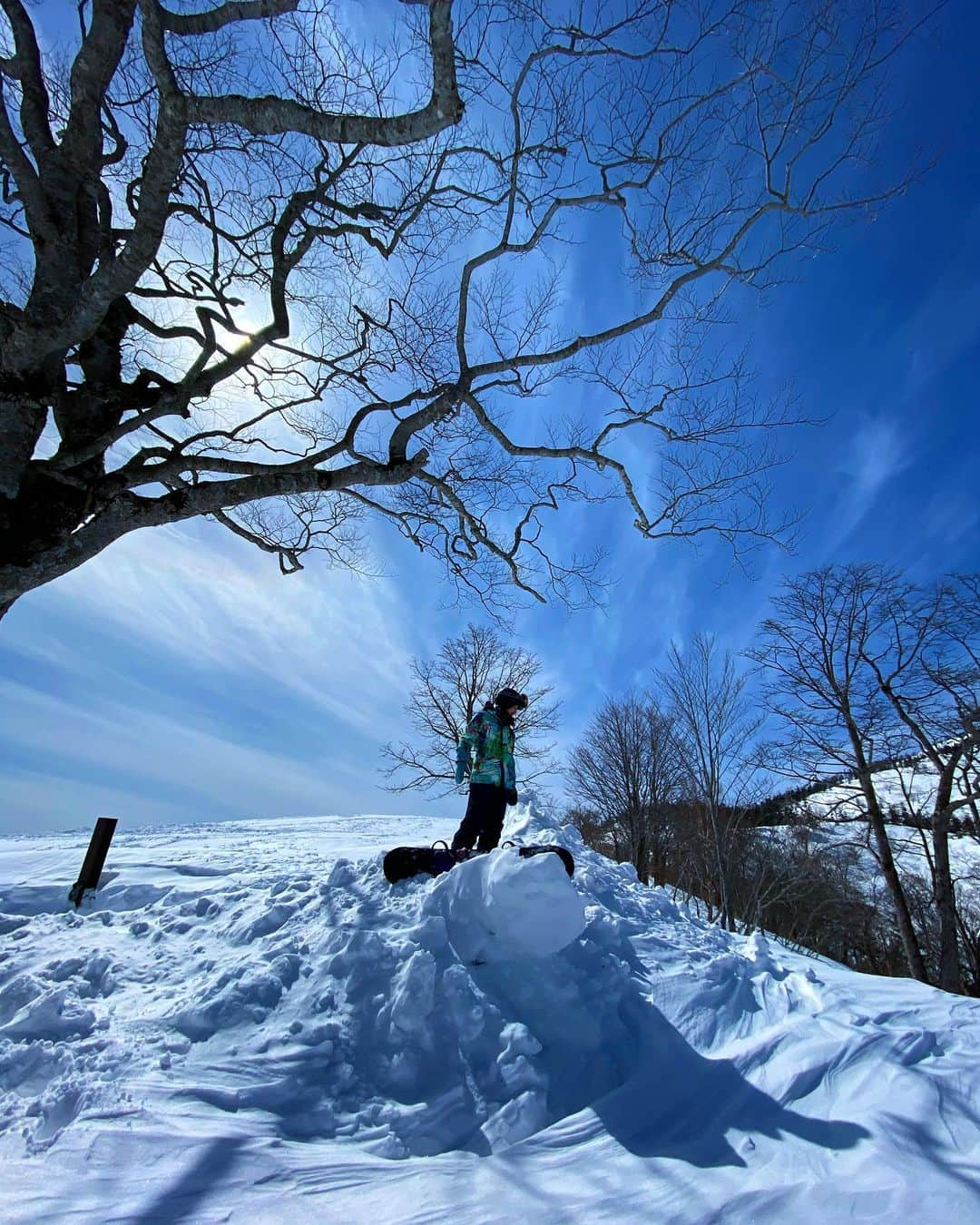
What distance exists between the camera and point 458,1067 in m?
2.67

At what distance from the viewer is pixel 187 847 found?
709 cm

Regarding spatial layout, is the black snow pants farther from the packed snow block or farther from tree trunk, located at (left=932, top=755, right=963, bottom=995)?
tree trunk, located at (left=932, top=755, right=963, bottom=995)

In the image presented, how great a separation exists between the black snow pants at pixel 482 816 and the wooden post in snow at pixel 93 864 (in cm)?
317

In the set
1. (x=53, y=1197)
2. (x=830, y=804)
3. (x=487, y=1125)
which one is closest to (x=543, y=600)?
(x=487, y=1125)

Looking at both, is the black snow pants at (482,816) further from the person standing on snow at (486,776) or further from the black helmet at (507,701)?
the black helmet at (507,701)

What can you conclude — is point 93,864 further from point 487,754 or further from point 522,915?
point 522,915

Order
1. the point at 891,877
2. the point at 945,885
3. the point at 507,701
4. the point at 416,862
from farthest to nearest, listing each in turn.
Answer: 1. the point at 891,877
2. the point at 945,885
3. the point at 507,701
4. the point at 416,862

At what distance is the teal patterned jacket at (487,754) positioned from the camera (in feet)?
19.3

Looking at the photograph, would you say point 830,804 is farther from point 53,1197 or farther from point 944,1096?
point 53,1197

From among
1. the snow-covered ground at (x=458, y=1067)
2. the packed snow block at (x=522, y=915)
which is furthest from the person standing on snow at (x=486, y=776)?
the packed snow block at (x=522, y=915)

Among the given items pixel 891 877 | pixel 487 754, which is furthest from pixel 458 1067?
pixel 891 877

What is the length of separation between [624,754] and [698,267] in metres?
18.3

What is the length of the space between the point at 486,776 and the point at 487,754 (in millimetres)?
222

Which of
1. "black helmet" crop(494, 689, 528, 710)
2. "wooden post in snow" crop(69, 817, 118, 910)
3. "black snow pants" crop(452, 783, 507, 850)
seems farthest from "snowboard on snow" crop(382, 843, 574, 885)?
"wooden post in snow" crop(69, 817, 118, 910)
